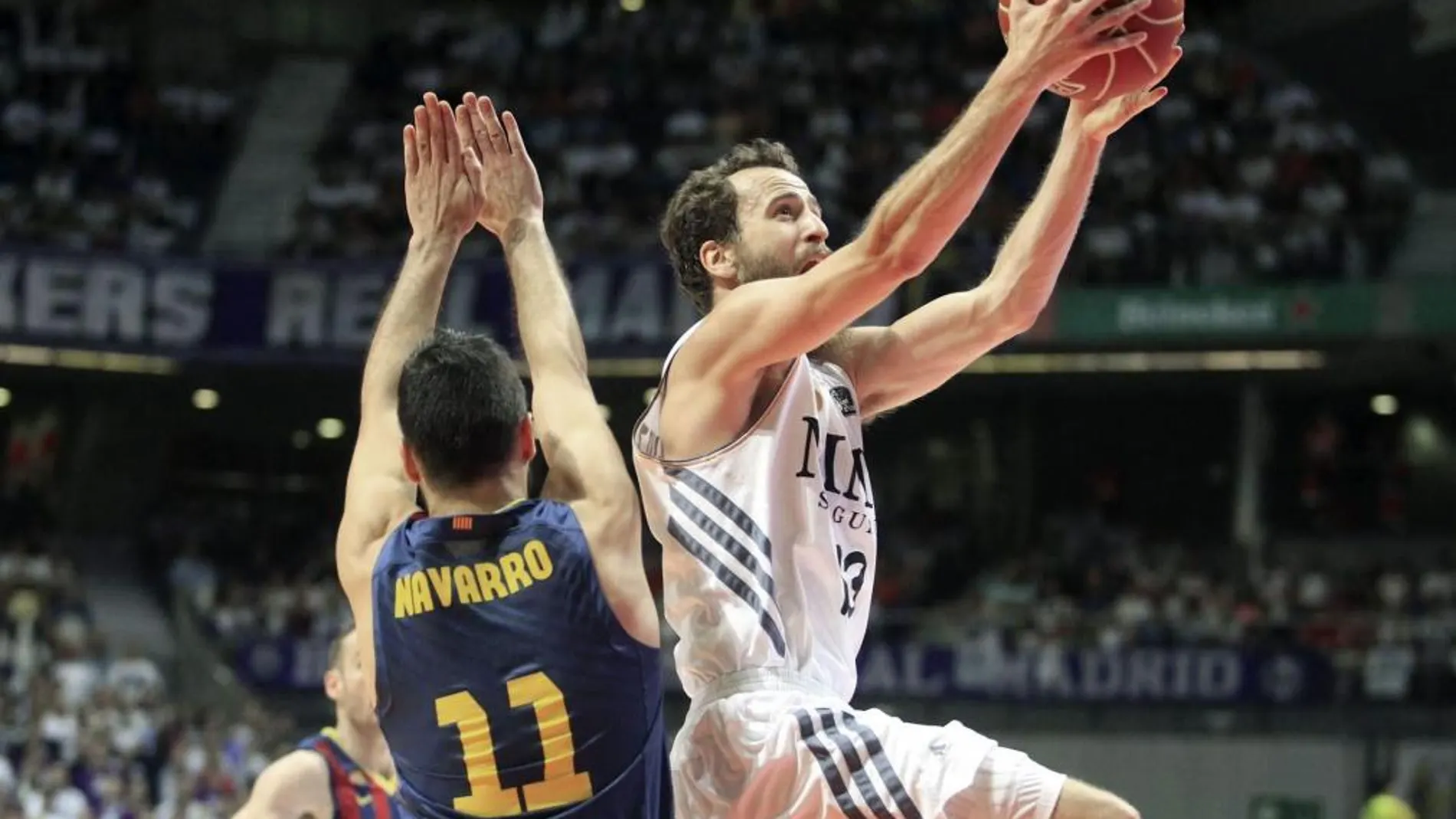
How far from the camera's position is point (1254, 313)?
2177 centimetres

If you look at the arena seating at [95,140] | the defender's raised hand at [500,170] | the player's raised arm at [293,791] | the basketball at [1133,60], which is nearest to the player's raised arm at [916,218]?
the basketball at [1133,60]

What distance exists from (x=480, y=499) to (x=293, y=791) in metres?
3.25

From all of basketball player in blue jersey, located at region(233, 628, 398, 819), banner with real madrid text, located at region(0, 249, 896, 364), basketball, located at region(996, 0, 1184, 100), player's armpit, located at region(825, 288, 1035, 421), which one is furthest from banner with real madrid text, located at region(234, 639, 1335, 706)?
basketball, located at region(996, 0, 1184, 100)

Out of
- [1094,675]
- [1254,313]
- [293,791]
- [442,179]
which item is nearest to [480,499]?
[442,179]

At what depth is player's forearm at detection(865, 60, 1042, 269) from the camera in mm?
4250

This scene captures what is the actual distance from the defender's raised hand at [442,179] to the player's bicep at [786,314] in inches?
24.2

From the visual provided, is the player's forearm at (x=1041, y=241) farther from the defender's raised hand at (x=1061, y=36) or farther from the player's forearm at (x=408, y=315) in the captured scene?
the player's forearm at (x=408, y=315)

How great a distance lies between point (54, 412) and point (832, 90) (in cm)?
1089

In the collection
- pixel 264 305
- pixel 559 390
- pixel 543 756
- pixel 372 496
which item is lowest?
pixel 264 305

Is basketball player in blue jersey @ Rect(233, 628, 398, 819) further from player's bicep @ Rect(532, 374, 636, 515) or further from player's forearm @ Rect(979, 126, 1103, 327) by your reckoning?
player's bicep @ Rect(532, 374, 636, 515)

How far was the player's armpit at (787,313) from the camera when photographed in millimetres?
4398

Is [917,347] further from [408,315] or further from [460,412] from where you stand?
[460,412]

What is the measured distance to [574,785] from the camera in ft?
12.9

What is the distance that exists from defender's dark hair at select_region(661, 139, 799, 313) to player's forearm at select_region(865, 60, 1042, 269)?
2.55 feet
